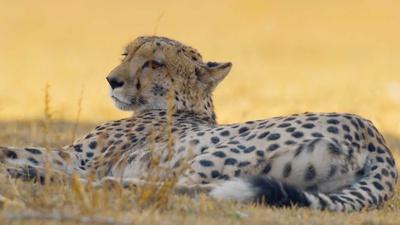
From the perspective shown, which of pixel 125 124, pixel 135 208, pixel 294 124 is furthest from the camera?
pixel 125 124

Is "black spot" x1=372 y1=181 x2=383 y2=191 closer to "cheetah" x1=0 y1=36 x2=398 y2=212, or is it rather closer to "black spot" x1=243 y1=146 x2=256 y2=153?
"cheetah" x1=0 y1=36 x2=398 y2=212

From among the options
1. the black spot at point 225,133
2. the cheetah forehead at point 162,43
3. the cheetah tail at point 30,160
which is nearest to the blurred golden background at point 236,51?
the cheetah forehead at point 162,43

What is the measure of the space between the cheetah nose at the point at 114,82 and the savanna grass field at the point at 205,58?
0.91ft

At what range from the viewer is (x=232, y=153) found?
5539 millimetres

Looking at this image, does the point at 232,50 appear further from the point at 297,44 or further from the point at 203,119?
the point at 203,119

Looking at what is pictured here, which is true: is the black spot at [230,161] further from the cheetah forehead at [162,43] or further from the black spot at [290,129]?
the cheetah forehead at [162,43]

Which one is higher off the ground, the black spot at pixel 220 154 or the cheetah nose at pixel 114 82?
the cheetah nose at pixel 114 82

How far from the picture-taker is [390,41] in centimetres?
2180

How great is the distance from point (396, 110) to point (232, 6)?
45.8ft

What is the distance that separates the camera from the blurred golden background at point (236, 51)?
13.4 metres

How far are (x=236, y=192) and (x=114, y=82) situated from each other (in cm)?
188

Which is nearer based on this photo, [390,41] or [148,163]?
[148,163]

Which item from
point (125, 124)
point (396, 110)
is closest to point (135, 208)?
point (125, 124)

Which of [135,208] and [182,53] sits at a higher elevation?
[182,53]
